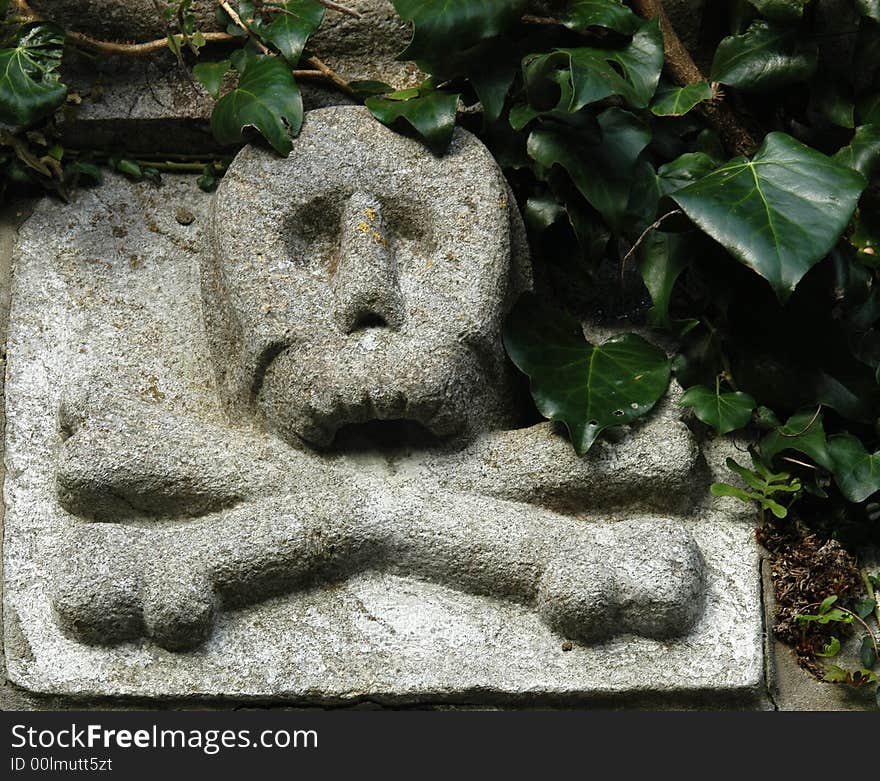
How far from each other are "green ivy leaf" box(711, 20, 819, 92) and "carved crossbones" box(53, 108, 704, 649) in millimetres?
419

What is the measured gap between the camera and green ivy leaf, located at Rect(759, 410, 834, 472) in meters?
2.52

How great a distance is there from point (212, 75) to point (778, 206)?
3.13 ft

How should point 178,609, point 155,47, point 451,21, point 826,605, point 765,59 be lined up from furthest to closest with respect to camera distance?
point 155,47 → point 765,59 → point 451,21 → point 826,605 → point 178,609

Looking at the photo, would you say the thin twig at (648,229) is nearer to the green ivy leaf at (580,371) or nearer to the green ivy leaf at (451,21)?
the green ivy leaf at (580,371)

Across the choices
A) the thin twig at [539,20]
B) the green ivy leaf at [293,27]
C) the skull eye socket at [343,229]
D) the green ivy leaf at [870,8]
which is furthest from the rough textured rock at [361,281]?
the green ivy leaf at [870,8]

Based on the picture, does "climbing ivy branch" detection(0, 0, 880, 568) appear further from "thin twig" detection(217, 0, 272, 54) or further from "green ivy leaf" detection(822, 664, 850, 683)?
"green ivy leaf" detection(822, 664, 850, 683)

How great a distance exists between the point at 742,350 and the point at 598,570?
1.57 ft

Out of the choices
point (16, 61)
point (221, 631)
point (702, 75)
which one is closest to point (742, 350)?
point (702, 75)

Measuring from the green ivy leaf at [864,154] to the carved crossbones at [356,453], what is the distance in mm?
499

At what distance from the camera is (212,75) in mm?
2756

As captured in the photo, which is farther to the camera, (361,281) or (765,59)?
(765,59)

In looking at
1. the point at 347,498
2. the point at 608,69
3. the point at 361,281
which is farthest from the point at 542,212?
the point at 347,498

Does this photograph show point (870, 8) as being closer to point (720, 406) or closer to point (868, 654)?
point (720, 406)

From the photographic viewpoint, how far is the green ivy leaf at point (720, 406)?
253cm
